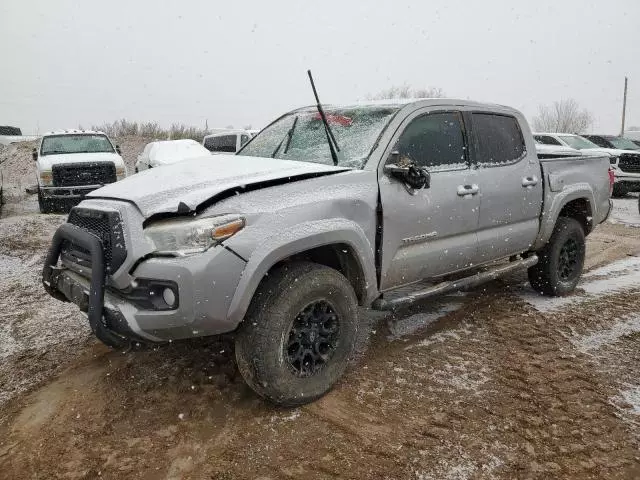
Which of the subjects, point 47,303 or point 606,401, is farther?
point 47,303

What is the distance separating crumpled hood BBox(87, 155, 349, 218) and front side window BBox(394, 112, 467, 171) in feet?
2.15

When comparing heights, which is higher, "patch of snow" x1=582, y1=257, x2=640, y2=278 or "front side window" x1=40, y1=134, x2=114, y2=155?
"front side window" x1=40, y1=134, x2=114, y2=155

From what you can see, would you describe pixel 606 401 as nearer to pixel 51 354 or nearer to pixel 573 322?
pixel 573 322

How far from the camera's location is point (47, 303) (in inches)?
190

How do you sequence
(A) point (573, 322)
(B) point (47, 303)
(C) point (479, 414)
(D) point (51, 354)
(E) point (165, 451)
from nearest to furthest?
(E) point (165, 451)
(C) point (479, 414)
(D) point (51, 354)
(A) point (573, 322)
(B) point (47, 303)

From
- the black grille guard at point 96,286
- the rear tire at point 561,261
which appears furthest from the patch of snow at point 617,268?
the black grille guard at point 96,286

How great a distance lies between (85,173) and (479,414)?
1040cm

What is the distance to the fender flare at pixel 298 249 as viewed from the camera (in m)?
2.60

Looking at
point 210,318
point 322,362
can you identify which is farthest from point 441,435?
point 210,318

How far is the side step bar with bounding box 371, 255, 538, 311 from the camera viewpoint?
340 centimetres

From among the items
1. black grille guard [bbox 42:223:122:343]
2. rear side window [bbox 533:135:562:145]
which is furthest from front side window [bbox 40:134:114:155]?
rear side window [bbox 533:135:562:145]

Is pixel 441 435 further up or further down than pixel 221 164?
further down

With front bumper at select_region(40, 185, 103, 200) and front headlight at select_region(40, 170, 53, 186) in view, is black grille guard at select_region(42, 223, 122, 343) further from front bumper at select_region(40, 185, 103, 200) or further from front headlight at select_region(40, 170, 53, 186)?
front headlight at select_region(40, 170, 53, 186)

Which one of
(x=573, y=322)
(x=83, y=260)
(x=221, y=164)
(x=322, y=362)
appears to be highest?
(x=221, y=164)
